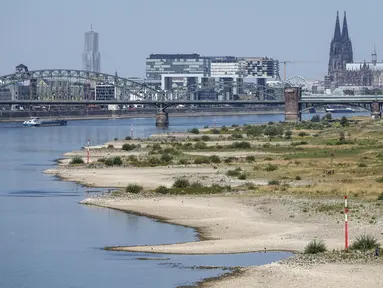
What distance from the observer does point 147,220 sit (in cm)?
4022

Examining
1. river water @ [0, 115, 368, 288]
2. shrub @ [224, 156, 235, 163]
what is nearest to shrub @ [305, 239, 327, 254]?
river water @ [0, 115, 368, 288]

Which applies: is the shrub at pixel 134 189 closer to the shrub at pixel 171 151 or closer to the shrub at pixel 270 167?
the shrub at pixel 270 167

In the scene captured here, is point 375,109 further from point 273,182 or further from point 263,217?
point 263,217

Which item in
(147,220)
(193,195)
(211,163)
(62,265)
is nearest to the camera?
(62,265)

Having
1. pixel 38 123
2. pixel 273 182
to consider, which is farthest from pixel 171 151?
pixel 38 123

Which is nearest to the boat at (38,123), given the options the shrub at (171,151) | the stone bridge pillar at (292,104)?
the stone bridge pillar at (292,104)

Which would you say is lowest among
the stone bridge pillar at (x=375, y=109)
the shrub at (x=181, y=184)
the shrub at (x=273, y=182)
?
the stone bridge pillar at (x=375, y=109)

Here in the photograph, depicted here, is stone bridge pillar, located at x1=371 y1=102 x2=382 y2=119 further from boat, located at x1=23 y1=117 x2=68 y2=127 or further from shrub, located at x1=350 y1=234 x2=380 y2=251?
shrub, located at x1=350 y1=234 x2=380 y2=251

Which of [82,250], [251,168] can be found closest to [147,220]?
[82,250]

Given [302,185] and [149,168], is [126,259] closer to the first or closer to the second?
[302,185]

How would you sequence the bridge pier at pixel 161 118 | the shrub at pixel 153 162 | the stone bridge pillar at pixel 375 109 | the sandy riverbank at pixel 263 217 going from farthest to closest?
the bridge pier at pixel 161 118 → the stone bridge pillar at pixel 375 109 → the shrub at pixel 153 162 → the sandy riverbank at pixel 263 217

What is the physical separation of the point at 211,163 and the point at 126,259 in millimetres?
36777

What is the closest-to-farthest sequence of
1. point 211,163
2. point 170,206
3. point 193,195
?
point 170,206 → point 193,195 → point 211,163

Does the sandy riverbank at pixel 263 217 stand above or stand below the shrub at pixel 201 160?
above
